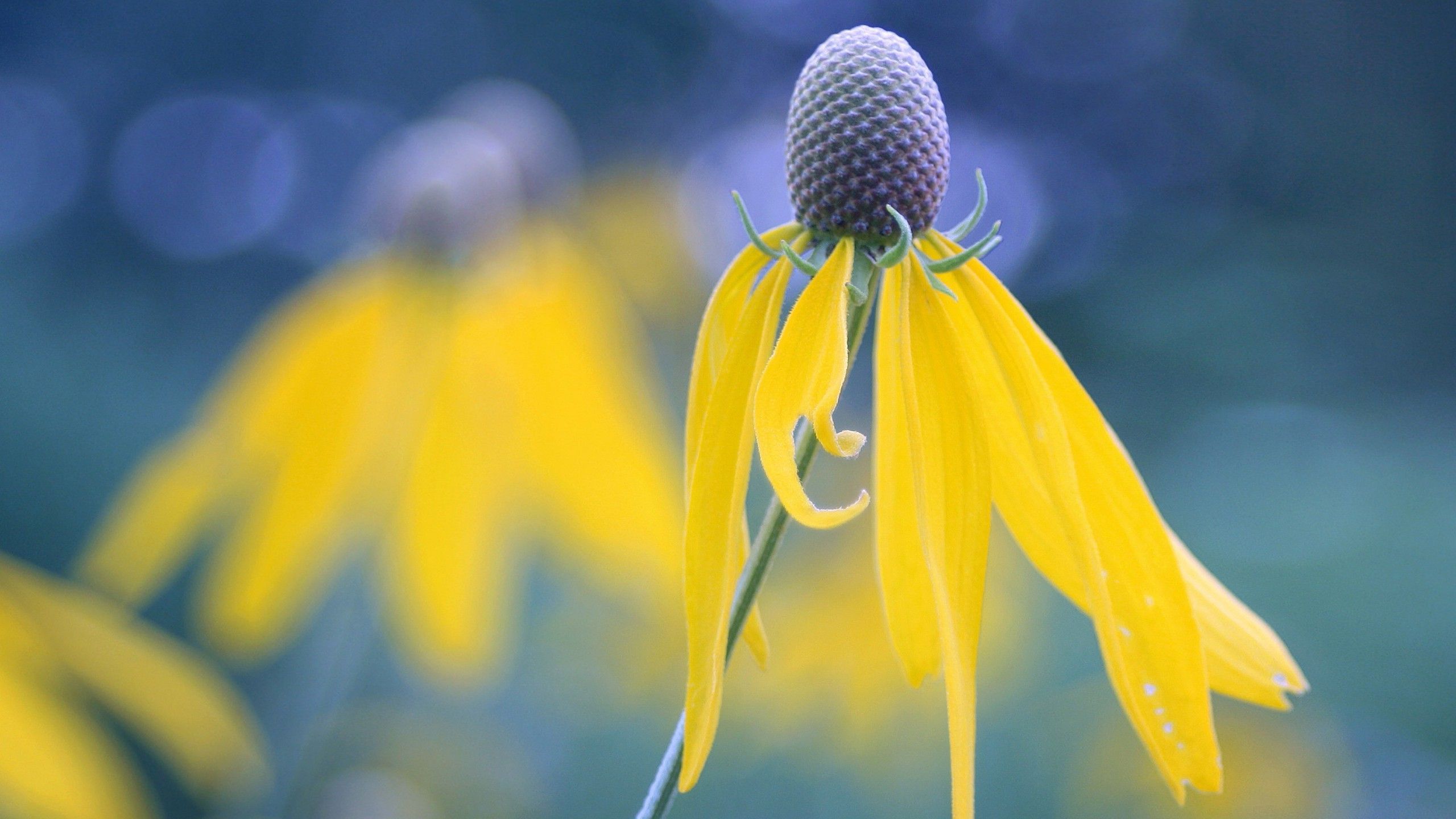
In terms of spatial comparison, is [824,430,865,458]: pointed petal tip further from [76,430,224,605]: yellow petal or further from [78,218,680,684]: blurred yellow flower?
[76,430,224,605]: yellow petal

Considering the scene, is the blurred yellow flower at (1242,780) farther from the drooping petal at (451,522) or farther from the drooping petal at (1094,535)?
the drooping petal at (1094,535)

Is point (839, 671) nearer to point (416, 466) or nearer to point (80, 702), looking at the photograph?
point (416, 466)

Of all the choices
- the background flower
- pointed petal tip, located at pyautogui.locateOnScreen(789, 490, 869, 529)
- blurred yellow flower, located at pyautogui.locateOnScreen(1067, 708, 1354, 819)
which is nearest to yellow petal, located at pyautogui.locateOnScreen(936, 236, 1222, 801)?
pointed petal tip, located at pyautogui.locateOnScreen(789, 490, 869, 529)

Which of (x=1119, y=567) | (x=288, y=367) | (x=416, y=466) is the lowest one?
(x=416, y=466)

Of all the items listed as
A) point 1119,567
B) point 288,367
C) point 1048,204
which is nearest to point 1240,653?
point 1119,567

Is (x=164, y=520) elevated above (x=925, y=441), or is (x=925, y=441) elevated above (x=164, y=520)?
(x=925, y=441)
